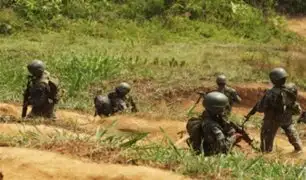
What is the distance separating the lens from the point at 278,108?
1142cm

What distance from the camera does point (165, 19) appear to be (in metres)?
31.8

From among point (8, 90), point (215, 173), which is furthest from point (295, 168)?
point (8, 90)

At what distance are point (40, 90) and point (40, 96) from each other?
0.46 feet

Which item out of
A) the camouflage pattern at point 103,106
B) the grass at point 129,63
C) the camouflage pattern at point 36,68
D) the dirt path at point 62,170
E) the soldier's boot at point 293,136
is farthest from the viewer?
the grass at point 129,63

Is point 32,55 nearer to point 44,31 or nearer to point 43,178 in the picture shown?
point 44,31

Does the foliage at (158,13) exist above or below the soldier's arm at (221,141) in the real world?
below

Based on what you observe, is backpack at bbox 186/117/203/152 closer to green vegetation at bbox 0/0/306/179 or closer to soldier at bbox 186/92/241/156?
soldier at bbox 186/92/241/156

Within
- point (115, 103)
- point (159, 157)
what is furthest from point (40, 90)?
point (159, 157)

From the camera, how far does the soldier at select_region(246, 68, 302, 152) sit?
1133 centimetres

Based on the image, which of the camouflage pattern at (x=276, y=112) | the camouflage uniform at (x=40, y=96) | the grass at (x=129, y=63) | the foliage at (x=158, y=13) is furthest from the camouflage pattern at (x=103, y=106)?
the foliage at (x=158, y=13)

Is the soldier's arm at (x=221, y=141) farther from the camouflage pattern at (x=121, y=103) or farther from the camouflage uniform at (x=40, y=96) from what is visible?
the camouflage pattern at (x=121, y=103)

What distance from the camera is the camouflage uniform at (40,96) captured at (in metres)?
12.0

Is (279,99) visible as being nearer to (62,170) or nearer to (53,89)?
(53,89)

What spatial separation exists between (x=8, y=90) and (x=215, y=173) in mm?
11491
